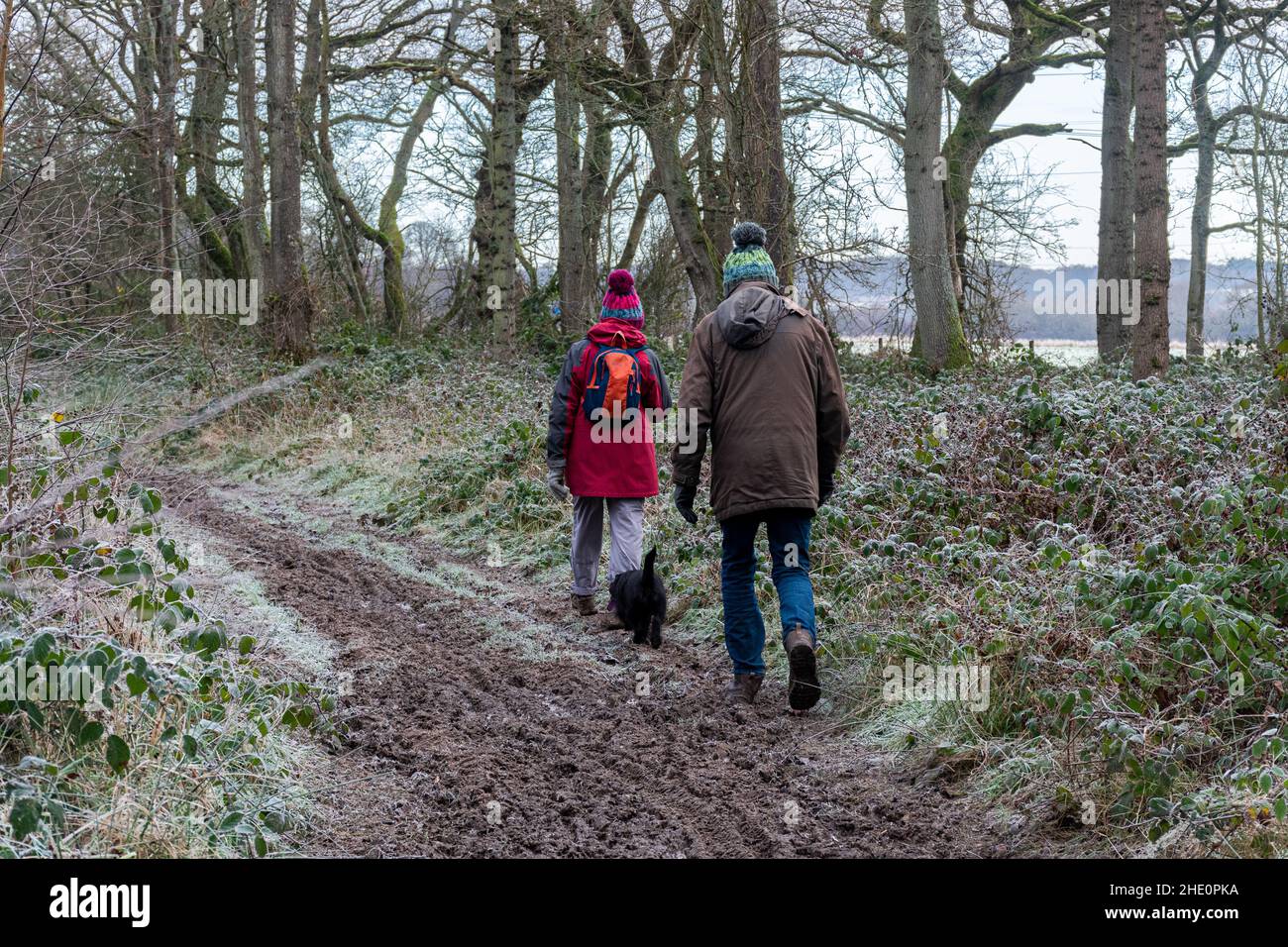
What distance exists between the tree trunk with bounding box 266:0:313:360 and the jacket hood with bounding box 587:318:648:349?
38.5ft

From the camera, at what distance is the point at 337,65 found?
78.0ft

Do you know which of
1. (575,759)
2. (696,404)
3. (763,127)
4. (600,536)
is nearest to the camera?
(575,759)

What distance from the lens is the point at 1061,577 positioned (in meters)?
5.76

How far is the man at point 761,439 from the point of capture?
19.6 ft

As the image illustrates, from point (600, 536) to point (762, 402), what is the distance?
2.56 meters

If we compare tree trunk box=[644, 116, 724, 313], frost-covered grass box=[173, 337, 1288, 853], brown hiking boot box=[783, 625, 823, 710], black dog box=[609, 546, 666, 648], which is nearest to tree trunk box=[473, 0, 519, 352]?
tree trunk box=[644, 116, 724, 313]

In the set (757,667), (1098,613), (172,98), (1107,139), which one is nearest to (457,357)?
(172,98)

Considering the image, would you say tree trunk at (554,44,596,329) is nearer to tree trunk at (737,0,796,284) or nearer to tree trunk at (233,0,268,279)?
tree trunk at (233,0,268,279)

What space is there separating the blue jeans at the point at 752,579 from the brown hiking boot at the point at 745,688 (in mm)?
33

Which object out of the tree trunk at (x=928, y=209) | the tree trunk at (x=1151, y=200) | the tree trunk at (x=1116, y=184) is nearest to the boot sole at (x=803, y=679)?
the tree trunk at (x=1151, y=200)

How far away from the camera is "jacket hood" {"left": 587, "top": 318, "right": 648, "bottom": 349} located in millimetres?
7812

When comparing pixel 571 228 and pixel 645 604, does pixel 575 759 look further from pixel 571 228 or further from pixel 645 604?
pixel 571 228

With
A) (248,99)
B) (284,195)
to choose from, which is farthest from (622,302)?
(248,99)

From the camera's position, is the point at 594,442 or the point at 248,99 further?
the point at 248,99
